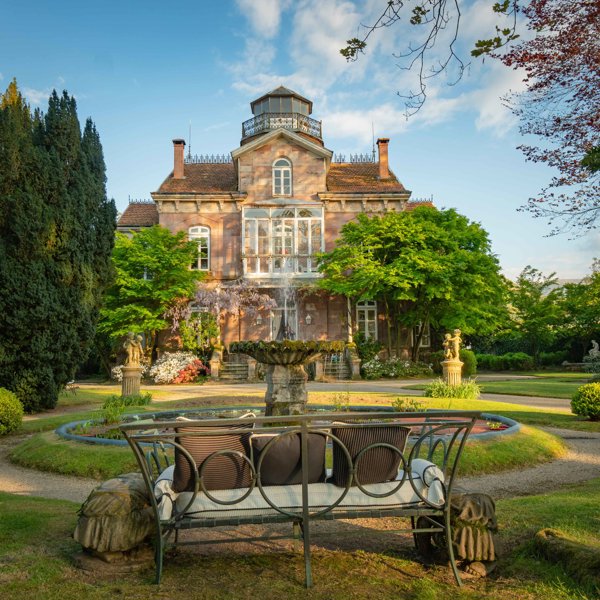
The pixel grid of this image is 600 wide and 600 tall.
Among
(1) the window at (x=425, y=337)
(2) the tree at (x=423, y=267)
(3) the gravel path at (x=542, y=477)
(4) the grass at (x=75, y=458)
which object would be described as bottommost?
(3) the gravel path at (x=542, y=477)

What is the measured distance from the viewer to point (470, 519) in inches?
146

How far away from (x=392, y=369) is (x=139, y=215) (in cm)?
1752

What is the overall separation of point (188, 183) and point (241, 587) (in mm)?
29742

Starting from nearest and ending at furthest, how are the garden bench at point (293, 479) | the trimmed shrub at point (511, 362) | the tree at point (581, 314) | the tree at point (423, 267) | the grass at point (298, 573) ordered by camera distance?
the grass at point (298, 573)
the garden bench at point (293, 479)
the tree at point (423, 267)
the tree at point (581, 314)
the trimmed shrub at point (511, 362)

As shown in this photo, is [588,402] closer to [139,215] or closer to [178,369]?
[178,369]

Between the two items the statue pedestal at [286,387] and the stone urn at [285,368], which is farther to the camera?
the statue pedestal at [286,387]

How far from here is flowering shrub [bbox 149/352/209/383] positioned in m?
24.6

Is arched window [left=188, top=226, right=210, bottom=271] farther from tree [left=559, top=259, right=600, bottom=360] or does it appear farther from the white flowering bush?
tree [left=559, top=259, right=600, bottom=360]

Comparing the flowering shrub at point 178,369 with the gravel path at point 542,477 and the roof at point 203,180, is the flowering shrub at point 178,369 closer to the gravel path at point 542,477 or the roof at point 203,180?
the roof at point 203,180

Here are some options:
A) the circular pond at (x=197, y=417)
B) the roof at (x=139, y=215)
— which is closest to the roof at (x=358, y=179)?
the roof at (x=139, y=215)

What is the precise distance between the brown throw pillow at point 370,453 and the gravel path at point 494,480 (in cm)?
300

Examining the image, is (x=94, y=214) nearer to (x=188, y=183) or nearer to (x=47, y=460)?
(x=47, y=460)

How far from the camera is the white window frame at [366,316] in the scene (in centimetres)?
3023

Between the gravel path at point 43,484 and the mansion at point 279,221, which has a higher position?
the mansion at point 279,221
